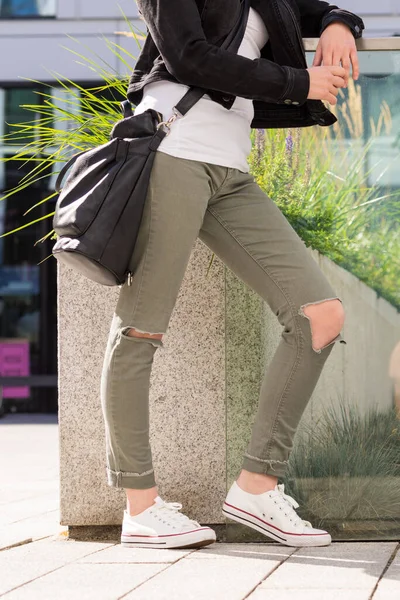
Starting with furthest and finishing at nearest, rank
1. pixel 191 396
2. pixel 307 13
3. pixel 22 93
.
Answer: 1. pixel 22 93
2. pixel 191 396
3. pixel 307 13

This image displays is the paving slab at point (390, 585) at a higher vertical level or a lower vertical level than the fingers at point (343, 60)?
lower

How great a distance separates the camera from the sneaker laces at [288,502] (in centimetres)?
273

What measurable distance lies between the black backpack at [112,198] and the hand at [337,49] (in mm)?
278

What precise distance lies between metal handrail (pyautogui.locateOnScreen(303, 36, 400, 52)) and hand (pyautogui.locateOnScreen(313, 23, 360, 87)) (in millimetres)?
141

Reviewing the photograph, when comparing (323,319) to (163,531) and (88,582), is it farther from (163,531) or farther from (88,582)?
(88,582)

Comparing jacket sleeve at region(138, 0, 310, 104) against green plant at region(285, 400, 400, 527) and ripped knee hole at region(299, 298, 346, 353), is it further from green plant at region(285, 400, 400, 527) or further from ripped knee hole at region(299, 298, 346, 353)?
green plant at region(285, 400, 400, 527)

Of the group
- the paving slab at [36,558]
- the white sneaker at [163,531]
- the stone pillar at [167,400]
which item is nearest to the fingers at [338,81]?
the stone pillar at [167,400]

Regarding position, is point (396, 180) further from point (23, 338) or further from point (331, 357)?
point (23, 338)

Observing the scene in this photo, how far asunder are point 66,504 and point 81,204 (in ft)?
3.64

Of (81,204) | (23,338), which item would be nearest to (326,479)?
(81,204)

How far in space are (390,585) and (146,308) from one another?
0.94 m

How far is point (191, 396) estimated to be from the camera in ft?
10.4

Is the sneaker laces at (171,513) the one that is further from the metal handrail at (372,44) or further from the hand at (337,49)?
the metal handrail at (372,44)

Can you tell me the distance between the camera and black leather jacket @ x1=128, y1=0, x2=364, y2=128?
2549 millimetres
